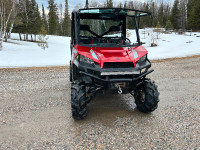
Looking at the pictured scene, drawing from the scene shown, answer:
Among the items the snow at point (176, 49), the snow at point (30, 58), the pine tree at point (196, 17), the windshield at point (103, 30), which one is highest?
the pine tree at point (196, 17)

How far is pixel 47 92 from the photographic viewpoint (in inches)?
254

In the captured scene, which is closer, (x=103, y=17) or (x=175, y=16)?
(x=103, y=17)

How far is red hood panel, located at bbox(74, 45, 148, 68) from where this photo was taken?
3.86 metres

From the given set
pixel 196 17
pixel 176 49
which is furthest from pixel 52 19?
pixel 176 49

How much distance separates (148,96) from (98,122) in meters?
1.29

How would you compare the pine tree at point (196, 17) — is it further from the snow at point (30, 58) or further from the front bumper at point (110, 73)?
the front bumper at point (110, 73)

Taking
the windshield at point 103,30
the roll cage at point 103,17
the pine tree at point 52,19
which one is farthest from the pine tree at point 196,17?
the roll cage at point 103,17

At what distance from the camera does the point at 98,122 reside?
14.0ft

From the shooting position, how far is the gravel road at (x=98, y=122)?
11.5 ft

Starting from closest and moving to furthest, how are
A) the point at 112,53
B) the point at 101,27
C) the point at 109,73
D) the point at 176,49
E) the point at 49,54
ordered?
1. the point at 109,73
2. the point at 112,53
3. the point at 101,27
4. the point at 176,49
5. the point at 49,54

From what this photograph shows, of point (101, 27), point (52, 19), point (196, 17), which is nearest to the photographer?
point (101, 27)

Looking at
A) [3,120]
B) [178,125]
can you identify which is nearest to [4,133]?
[3,120]

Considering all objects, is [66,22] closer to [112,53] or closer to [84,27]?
[84,27]

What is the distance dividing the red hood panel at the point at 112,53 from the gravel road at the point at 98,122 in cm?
142
